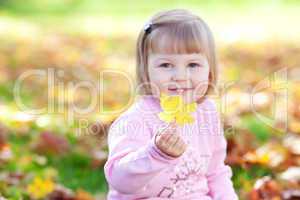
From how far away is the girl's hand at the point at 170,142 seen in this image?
2.28 meters

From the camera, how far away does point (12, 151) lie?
3875 millimetres

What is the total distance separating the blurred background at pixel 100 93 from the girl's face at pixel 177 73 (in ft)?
2.70

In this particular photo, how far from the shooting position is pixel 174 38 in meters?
2.53

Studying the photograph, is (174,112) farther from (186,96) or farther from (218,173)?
(218,173)

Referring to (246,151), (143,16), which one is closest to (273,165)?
(246,151)

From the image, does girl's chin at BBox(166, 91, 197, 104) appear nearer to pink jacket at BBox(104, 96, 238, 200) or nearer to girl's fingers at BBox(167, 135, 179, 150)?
pink jacket at BBox(104, 96, 238, 200)

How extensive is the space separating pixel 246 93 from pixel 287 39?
80.4 inches

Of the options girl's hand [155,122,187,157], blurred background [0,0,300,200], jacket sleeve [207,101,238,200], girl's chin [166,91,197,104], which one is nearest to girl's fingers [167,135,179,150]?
girl's hand [155,122,187,157]

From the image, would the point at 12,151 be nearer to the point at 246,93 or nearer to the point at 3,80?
the point at 3,80

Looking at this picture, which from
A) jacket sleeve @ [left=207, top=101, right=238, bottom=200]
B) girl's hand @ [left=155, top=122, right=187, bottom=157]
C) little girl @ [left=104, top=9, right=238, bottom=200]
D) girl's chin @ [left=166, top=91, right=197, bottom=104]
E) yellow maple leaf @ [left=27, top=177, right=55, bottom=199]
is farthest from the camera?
yellow maple leaf @ [left=27, top=177, right=55, bottom=199]

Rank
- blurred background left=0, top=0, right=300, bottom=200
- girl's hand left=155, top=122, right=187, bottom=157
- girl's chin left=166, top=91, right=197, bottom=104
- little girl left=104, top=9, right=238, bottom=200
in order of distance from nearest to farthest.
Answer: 1. girl's hand left=155, top=122, right=187, bottom=157
2. little girl left=104, top=9, right=238, bottom=200
3. girl's chin left=166, top=91, right=197, bottom=104
4. blurred background left=0, top=0, right=300, bottom=200

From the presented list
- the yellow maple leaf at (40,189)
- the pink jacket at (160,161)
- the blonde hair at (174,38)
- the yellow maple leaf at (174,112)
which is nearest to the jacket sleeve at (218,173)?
the pink jacket at (160,161)

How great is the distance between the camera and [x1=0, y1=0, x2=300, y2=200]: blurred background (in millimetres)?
3592

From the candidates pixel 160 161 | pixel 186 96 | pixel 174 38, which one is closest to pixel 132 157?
pixel 160 161
